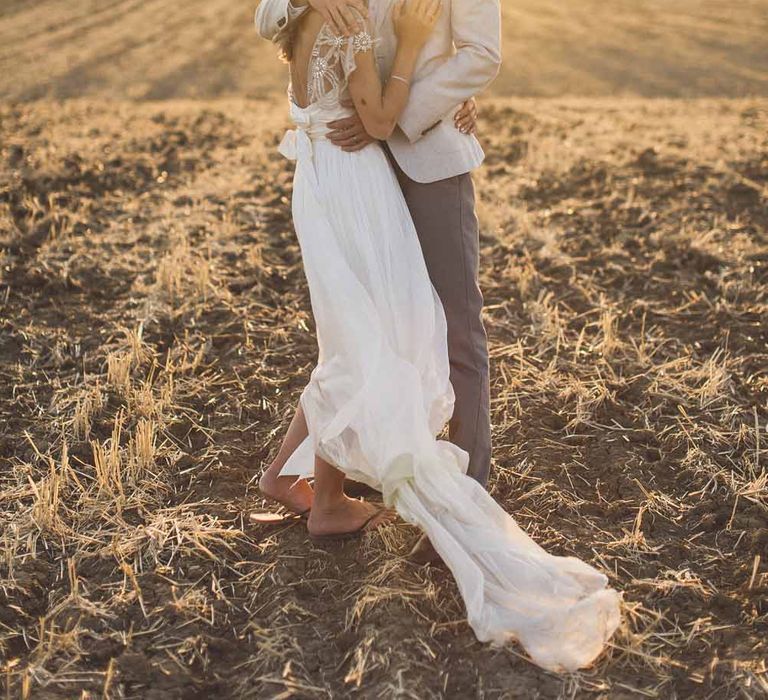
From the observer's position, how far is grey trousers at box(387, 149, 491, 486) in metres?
3.49

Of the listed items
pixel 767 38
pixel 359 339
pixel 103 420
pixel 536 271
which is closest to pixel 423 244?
pixel 359 339

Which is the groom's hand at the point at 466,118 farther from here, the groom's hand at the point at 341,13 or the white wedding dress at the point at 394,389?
the groom's hand at the point at 341,13

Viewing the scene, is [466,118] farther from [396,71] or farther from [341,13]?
[341,13]

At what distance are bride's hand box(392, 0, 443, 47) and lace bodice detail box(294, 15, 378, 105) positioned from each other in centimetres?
10

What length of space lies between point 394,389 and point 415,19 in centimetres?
122

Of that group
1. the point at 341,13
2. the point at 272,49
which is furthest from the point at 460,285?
the point at 272,49

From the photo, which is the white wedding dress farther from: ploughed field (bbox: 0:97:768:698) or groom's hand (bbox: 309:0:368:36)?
ploughed field (bbox: 0:97:768:698)

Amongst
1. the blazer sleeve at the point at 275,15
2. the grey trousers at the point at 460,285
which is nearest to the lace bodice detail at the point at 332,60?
the blazer sleeve at the point at 275,15

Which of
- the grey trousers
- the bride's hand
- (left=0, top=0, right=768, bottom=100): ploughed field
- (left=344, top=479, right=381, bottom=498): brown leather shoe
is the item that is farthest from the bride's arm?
(left=0, top=0, right=768, bottom=100): ploughed field

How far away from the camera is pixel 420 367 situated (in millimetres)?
3396

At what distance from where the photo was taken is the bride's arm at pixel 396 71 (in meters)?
3.20

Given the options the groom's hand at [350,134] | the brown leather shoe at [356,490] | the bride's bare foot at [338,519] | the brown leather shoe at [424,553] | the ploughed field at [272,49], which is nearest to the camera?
the groom's hand at [350,134]

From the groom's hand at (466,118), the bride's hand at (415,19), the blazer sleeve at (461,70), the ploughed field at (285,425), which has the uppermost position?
the bride's hand at (415,19)

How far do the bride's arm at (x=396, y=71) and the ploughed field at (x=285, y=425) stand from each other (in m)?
1.56
